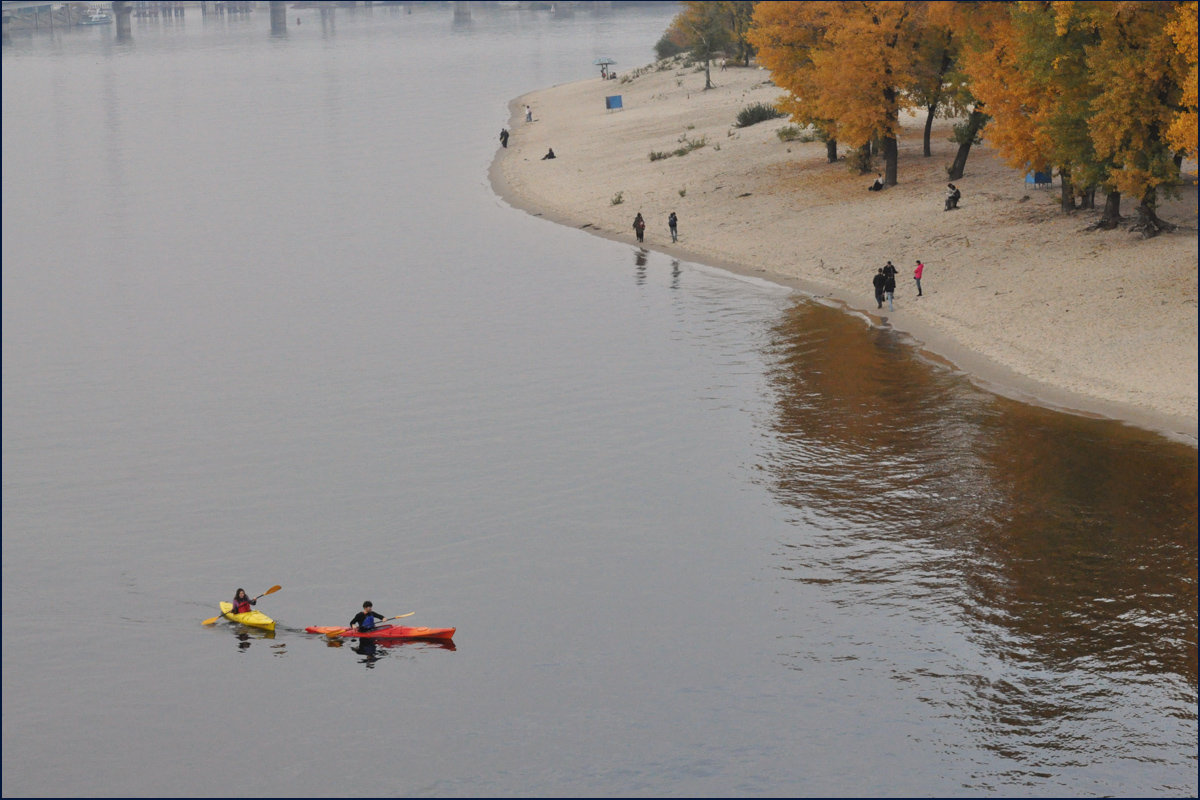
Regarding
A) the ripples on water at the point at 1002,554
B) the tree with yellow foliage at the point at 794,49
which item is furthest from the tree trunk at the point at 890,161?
the ripples on water at the point at 1002,554

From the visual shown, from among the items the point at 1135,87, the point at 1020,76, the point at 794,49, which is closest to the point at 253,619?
the point at 1135,87

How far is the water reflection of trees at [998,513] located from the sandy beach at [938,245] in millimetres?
2596

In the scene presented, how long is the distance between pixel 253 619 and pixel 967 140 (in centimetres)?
4536

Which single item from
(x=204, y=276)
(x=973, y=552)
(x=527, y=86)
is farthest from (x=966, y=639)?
(x=527, y=86)

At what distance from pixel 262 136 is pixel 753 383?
292ft

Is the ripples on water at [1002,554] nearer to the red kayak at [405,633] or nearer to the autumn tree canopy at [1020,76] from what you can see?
the red kayak at [405,633]

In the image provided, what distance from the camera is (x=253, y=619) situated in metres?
32.2

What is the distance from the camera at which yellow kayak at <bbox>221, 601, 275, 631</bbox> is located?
32.1 meters

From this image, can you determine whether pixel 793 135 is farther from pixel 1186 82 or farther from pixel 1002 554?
pixel 1002 554

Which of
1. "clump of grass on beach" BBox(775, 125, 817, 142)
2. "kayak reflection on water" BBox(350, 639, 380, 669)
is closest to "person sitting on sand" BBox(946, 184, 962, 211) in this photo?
"clump of grass on beach" BBox(775, 125, 817, 142)

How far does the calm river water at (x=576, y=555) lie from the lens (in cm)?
2723

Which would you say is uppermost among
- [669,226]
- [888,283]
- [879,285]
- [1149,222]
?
[1149,222]

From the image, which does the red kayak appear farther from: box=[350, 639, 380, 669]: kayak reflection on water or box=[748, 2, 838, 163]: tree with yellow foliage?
box=[748, 2, 838, 163]: tree with yellow foliage

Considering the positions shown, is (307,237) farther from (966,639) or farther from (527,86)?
(527,86)
